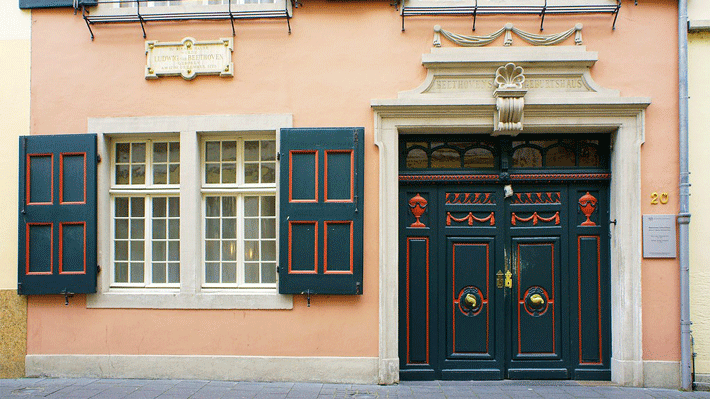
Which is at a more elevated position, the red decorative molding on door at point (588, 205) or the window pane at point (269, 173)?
the window pane at point (269, 173)

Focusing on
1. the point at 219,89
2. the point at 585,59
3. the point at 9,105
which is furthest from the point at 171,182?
the point at 585,59

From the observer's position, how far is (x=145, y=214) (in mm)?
6715

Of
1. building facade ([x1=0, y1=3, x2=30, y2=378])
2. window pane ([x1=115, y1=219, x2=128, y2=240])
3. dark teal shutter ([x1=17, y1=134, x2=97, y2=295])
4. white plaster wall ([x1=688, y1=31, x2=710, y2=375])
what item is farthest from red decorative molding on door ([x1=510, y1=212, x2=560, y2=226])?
building facade ([x1=0, y1=3, x2=30, y2=378])

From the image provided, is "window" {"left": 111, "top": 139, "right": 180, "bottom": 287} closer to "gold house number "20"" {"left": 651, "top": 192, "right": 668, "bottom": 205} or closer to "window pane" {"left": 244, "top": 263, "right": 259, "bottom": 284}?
"window pane" {"left": 244, "top": 263, "right": 259, "bottom": 284}

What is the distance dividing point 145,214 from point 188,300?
1221 millimetres

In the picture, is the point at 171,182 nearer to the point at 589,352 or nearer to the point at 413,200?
the point at 413,200

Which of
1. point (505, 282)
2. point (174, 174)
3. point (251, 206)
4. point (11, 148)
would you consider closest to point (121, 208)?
point (174, 174)

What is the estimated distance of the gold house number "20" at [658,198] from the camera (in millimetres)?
6211

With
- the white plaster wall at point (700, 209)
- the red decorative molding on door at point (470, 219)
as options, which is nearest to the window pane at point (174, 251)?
the red decorative molding on door at point (470, 219)

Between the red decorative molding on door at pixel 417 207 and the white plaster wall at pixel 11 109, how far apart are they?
480 cm

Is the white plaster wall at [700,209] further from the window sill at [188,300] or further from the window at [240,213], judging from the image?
the window at [240,213]

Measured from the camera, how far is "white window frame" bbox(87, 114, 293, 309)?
6.41 metres

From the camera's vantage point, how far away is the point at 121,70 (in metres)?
6.59

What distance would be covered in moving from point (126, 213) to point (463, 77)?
4.45 meters
